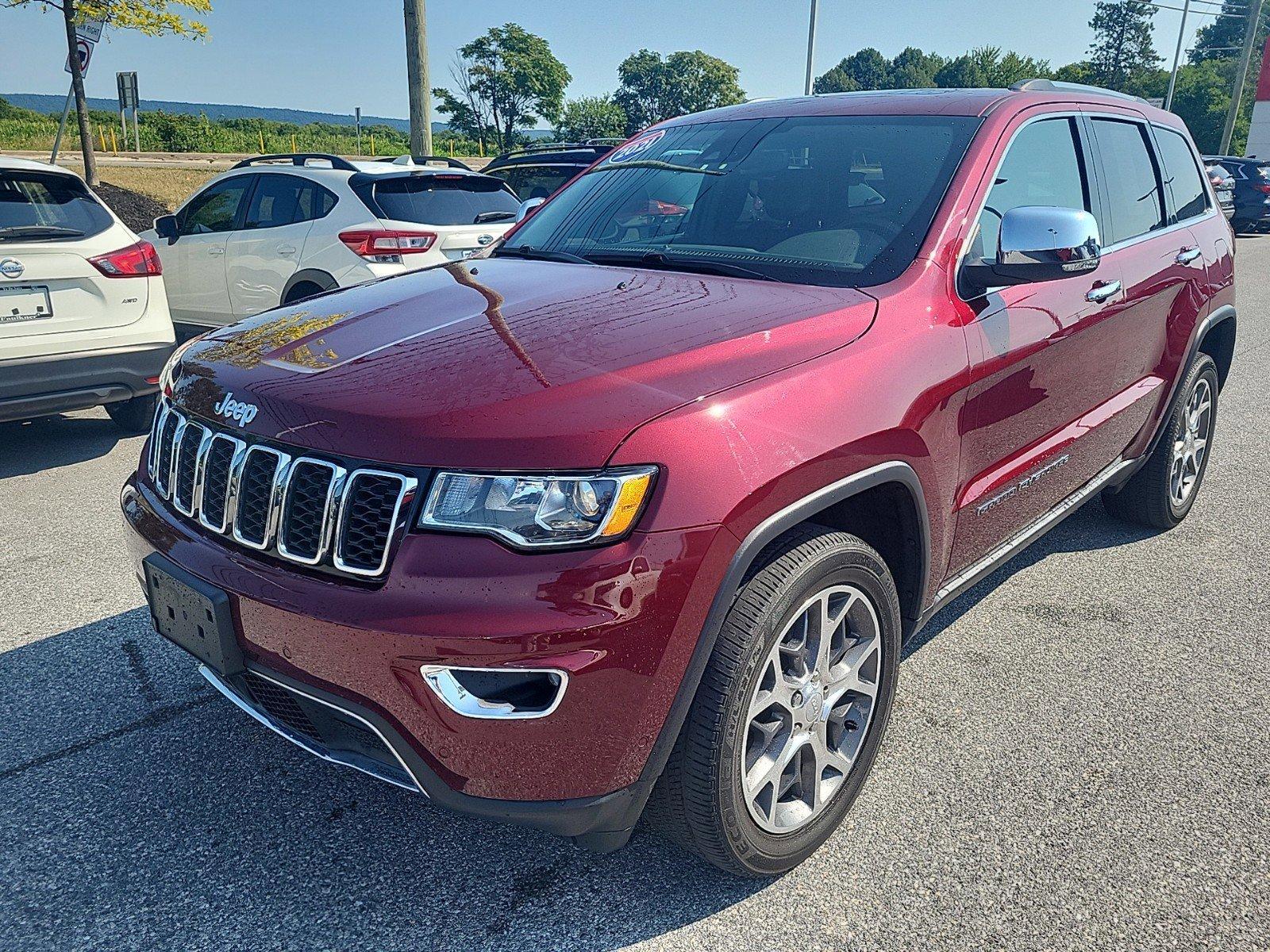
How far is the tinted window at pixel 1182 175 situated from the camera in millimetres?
4375

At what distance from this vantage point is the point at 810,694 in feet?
7.81

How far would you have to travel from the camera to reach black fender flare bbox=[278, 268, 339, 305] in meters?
7.26

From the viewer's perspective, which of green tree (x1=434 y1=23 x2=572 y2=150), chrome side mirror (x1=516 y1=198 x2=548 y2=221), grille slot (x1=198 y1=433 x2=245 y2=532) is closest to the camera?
grille slot (x1=198 y1=433 x2=245 y2=532)

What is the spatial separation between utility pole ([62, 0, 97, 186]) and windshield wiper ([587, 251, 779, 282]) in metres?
13.0

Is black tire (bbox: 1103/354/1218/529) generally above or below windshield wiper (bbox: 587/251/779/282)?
below

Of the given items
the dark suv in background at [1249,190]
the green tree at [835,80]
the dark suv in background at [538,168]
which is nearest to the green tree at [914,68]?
the green tree at [835,80]

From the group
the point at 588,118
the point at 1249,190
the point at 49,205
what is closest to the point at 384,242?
the point at 49,205

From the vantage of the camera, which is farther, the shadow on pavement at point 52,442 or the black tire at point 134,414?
the black tire at point 134,414

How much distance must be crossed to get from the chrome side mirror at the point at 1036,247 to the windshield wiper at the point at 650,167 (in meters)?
1.00

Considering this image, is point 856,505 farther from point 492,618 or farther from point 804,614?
point 492,618

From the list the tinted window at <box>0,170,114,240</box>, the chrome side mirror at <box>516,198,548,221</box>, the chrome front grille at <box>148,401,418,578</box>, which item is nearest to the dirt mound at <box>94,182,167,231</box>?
the tinted window at <box>0,170,114,240</box>

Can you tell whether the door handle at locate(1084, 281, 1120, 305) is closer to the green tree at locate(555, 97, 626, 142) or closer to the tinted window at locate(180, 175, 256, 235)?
the tinted window at locate(180, 175, 256, 235)

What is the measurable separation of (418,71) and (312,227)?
21.3ft

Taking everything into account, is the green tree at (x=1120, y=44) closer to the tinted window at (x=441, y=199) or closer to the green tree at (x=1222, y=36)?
the green tree at (x=1222, y=36)
